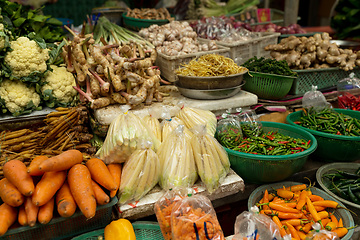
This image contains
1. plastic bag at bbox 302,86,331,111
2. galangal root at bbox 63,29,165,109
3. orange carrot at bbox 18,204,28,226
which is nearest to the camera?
orange carrot at bbox 18,204,28,226

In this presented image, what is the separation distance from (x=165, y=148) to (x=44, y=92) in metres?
1.56

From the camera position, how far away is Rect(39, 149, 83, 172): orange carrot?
1747 mm

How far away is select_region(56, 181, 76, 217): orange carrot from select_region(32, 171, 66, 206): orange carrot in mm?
45

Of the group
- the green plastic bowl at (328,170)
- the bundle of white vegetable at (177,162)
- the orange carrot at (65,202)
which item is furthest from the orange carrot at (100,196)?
the green plastic bowl at (328,170)

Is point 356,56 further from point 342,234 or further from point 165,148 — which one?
point 165,148

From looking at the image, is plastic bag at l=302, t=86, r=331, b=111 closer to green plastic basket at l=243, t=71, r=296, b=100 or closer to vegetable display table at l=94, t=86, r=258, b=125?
green plastic basket at l=243, t=71, r=296, b=100

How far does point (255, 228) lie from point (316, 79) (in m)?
2.71

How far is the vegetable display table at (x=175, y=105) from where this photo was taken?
2578 mm

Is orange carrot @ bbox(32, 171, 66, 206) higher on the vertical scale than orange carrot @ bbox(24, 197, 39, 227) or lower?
higher

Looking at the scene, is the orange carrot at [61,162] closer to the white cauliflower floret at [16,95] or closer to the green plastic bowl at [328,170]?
the white cauliflower floret at [16,95]

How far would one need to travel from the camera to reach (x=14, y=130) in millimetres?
2660

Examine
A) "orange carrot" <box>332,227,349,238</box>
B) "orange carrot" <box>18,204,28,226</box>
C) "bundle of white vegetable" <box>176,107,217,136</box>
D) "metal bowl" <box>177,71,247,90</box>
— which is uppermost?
"metal bowl" <box>177,71,247,90</box>

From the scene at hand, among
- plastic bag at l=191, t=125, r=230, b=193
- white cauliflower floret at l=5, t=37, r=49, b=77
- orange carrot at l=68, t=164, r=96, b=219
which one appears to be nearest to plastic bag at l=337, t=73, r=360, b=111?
plastic bag at l=191, t=125, r=230, b=193

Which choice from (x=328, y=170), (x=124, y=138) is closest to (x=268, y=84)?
(x=328, y=170)
